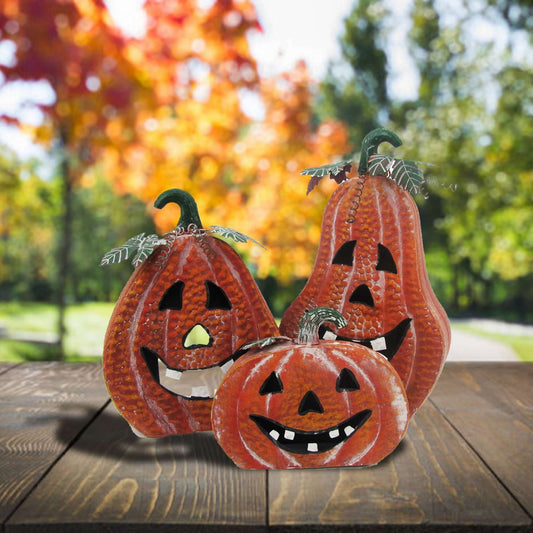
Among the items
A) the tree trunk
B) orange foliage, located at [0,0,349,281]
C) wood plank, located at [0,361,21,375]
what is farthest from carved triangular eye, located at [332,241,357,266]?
the tree trunk

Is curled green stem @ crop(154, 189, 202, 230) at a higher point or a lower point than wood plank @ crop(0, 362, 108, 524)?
higher

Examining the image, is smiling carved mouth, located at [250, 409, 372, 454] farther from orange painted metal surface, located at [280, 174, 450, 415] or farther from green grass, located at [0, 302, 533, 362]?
green grass, located at [0, 302, 533, 362]

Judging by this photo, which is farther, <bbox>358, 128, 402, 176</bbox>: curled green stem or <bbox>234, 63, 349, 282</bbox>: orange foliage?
<bbox>234, 63, 349, 282</bbox>: orange foliage

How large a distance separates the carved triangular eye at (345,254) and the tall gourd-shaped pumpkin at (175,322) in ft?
0.42

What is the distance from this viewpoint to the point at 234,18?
2332 millimetres

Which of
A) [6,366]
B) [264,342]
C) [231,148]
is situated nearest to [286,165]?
[231,148]

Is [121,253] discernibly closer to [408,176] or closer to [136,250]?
[136,250]

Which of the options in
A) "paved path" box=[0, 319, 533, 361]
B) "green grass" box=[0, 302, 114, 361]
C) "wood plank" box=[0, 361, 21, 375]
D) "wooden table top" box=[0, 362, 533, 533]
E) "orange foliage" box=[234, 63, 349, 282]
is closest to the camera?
"wooden table top" box=[0, 362, 533, 533]

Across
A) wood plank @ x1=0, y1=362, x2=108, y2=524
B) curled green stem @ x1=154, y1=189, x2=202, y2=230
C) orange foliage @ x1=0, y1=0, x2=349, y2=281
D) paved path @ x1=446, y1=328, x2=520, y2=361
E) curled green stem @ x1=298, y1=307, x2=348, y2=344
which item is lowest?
paved path @ x1=446, y1=328, x2=520, y2=361

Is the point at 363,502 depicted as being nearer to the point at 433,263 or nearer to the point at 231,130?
the point at 231,130

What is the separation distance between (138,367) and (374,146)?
46cm

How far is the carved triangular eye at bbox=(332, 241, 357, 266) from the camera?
859 mm

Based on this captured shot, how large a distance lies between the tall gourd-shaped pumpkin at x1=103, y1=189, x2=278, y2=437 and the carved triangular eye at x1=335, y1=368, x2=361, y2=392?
157 mm

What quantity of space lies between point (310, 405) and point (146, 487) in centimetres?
21
